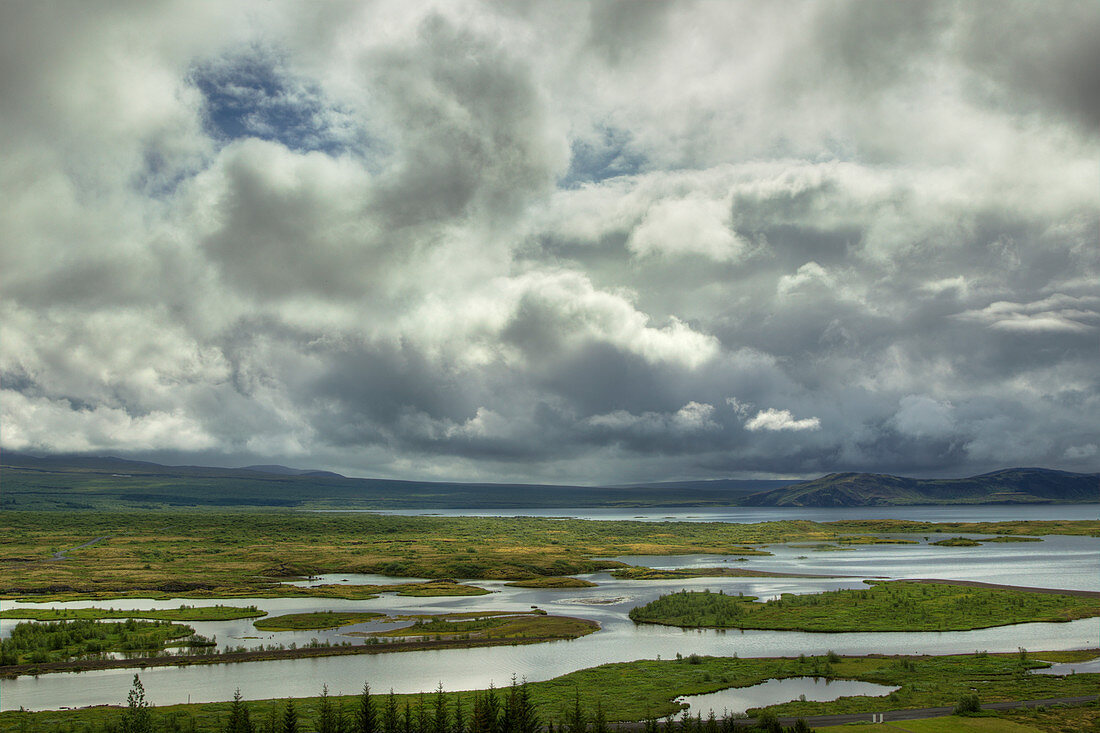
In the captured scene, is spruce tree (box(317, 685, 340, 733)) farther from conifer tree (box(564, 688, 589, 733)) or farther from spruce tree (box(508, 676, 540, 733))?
conifer tree (box(564, 688, 589, 733))

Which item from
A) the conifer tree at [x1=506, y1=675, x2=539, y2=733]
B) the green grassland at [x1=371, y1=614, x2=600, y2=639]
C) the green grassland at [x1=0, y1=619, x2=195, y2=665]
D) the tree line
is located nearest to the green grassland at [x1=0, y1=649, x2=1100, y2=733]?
the tree line

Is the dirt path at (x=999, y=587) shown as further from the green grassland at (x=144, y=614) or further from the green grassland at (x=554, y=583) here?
the green grassland at (x=144, y=614)

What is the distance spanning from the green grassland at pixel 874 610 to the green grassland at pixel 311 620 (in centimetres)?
4413

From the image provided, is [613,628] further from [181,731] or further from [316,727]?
[181,731]

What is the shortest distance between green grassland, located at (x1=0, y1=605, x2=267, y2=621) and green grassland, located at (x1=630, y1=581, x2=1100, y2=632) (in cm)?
6539

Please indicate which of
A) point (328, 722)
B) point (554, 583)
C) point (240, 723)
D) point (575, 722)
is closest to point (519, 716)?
point (575, 722)

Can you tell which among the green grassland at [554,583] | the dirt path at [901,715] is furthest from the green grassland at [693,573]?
the dirt path at [901,715]

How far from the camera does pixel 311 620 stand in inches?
4518

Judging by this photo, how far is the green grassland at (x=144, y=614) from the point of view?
115875 millimetres

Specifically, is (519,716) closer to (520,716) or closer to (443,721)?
(520,716)

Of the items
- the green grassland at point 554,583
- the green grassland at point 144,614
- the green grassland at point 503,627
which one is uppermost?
the green grassland at point 144,614

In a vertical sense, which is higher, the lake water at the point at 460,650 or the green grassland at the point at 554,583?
the lake water at the point at 460,650

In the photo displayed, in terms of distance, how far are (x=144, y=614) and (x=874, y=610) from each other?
11709 centimetres

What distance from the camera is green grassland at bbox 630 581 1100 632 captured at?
10781 centimetres
